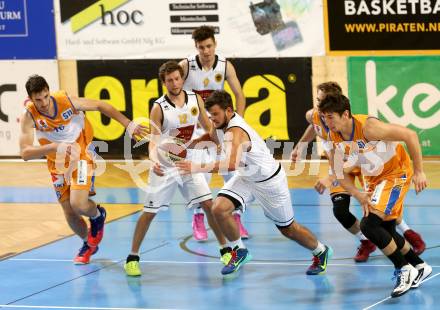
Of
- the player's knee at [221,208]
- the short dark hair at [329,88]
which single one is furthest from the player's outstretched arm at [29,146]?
the short dark hair at [329,88]

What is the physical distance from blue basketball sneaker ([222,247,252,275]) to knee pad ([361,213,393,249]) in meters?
1.45

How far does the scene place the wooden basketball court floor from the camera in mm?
8258

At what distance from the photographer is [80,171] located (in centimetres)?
963

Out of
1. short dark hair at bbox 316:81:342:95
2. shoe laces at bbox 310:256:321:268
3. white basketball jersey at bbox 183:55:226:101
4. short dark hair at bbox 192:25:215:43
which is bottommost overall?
shoe laces at bbox 310:256:321:268

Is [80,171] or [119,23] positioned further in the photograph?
[119,23]

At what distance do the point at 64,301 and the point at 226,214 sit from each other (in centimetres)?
168

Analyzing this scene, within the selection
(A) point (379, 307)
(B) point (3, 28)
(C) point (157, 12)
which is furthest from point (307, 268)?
(B) point (3, 28)

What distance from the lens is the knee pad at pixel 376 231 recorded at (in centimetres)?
806

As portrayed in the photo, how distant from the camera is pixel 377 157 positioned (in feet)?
27.6

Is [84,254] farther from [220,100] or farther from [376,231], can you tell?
[376,231]

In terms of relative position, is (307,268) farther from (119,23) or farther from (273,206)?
(119,23)

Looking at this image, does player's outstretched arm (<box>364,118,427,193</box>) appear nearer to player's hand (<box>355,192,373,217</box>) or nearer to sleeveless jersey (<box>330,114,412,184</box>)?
sleeveless jersey (<box>330,114,412,184</box>)

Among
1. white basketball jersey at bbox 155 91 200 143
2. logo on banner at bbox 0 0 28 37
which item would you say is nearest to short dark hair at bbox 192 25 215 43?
white basketball jersey at bbox 155 91 200 143

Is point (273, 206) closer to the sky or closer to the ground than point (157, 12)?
closer to the ground
